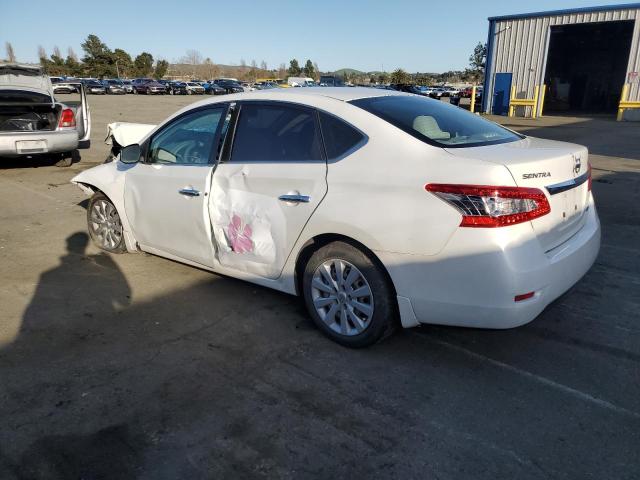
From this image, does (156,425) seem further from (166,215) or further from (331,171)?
(166,215)

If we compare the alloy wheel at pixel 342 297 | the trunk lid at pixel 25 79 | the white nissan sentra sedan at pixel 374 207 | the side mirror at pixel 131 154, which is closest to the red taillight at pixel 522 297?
the white nissan sentra sedan at pixel 374 207

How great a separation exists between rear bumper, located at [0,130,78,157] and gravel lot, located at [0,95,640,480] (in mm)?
5731

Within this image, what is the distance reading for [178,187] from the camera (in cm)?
402

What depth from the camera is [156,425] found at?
8.38 ft

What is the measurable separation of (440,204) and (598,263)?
2.88 m

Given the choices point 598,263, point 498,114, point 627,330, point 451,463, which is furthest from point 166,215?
point 498,114

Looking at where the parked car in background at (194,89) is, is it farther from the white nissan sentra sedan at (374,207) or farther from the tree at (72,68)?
the white nissan sentra sedan at (374,207)

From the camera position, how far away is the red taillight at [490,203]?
8.52 feet

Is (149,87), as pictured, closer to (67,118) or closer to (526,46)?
(526,46)

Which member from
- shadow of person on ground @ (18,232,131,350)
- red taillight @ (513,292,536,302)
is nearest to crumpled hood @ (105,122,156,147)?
shadow of person on ground @ (18,232,131,350)

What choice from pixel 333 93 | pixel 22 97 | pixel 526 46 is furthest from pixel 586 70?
pixel 333 93

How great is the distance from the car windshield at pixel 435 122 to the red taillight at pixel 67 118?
27.5ft

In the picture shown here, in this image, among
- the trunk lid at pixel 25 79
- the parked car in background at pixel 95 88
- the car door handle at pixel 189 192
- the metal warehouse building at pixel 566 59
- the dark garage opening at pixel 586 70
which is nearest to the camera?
the car door handle at pixel 189 192

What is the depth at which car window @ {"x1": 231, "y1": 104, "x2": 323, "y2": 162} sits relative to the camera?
3.34m
